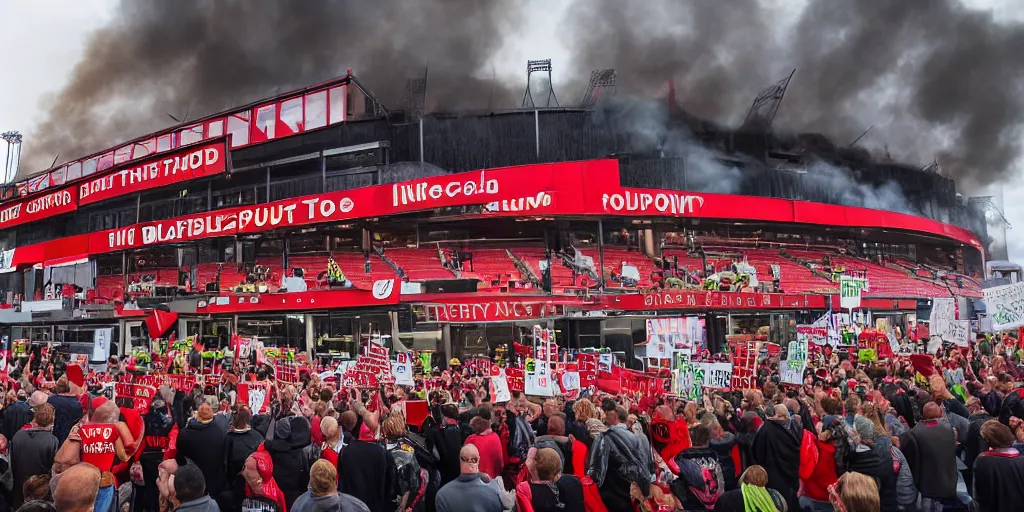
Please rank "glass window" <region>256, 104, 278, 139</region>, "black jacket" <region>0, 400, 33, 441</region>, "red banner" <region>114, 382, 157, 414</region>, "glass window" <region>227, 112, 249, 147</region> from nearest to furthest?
"black jacket" <region>0, 400, 33, 441</region> < "red banner" <region>114, 382, 157, 414</region> < "glass window" <region>256, 104, 278, 139</region> < "glass window" <region>227, 112, 249, 147</region>

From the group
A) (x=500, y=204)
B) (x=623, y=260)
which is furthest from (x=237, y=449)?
(x=623, y=260)

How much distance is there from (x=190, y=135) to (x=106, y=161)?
28.5ft

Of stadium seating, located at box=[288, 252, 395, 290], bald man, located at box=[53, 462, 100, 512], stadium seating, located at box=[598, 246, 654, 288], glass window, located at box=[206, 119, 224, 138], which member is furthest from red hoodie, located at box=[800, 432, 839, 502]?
glass window, located at box=[206, 119, 224, 138]

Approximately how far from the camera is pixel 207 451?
716 cm

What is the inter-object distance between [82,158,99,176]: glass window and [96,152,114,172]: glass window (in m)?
0.56

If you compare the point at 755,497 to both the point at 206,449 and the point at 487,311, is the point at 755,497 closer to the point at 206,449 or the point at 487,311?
the point at 206,449

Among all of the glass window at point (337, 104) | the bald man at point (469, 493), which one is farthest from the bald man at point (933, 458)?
the glass window at point (337, 104)

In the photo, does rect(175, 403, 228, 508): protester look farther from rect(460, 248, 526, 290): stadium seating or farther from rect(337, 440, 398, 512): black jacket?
rect(460, 248, 526, 290): stadium seating

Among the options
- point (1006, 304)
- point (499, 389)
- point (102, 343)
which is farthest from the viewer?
point (102, 343)

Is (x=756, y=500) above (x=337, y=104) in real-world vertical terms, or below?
below

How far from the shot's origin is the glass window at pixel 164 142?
3953 centimetres

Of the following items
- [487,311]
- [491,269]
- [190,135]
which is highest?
[190,135]

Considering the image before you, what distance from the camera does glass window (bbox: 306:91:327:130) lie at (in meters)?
33.4

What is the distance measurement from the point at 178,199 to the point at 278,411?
3391 cm
